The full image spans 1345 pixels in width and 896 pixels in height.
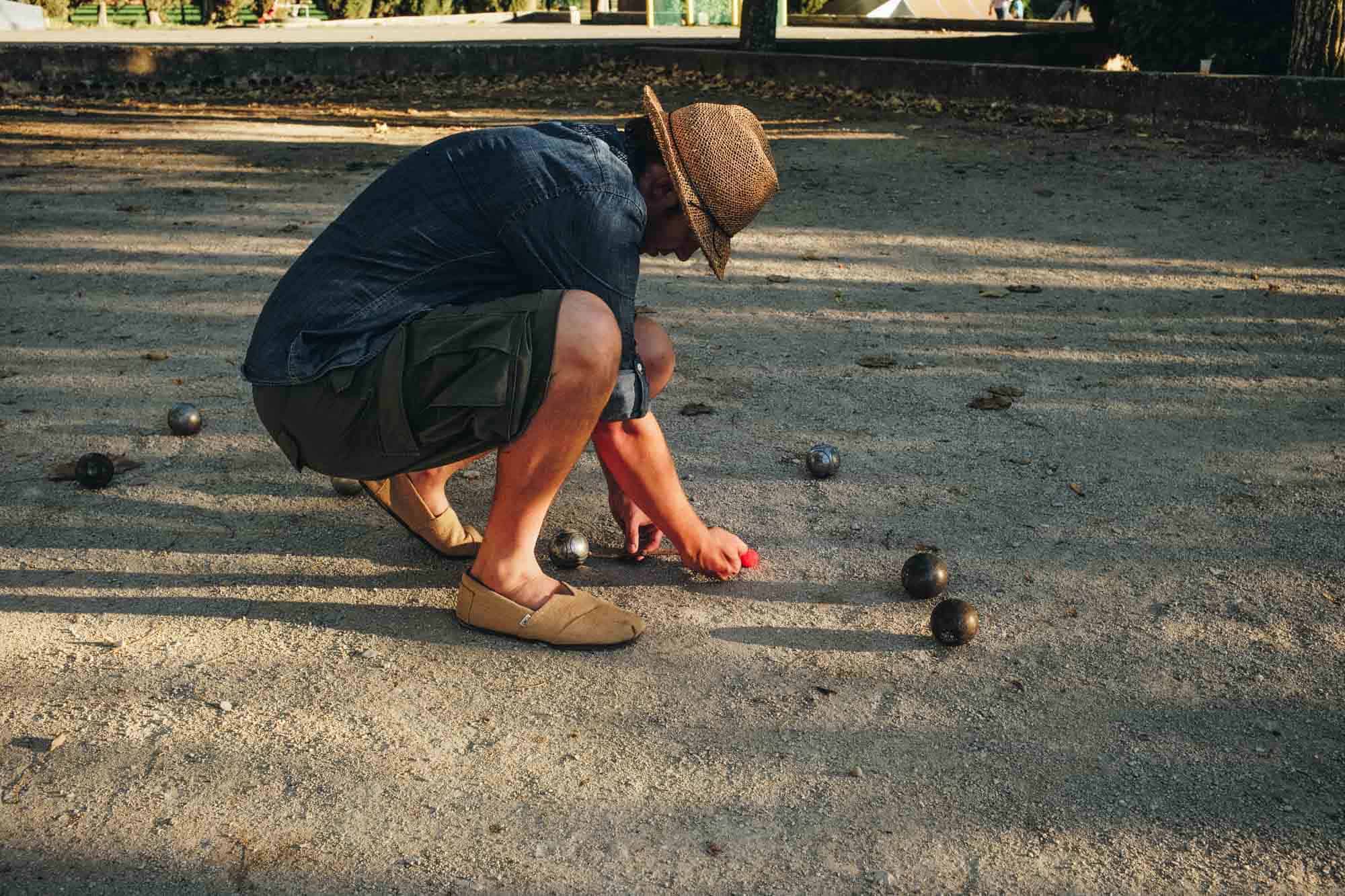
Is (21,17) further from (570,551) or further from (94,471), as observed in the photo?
(570,551)

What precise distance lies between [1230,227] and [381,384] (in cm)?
634

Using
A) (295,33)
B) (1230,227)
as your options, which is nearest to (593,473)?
(1230,227)

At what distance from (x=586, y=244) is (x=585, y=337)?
23cm

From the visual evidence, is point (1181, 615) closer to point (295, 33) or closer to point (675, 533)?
point (675, 533)

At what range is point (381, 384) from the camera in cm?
311

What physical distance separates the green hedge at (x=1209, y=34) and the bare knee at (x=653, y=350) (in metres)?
11.5

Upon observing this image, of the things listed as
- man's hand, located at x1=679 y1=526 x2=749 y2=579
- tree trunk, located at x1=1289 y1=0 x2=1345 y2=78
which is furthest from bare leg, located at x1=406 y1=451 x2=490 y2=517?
tree trunk, located at x1=1289 y1=0 x2=1345 y2=78

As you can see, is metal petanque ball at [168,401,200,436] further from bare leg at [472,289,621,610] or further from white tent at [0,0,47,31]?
white tent at [0,0,47,31]

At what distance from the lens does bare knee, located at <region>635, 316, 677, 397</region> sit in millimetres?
3645

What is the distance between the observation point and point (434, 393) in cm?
312

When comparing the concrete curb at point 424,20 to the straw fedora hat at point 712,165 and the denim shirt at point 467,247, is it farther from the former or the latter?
the straw fedora hat at point 712,165

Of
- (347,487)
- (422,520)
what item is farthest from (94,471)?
(422,520)

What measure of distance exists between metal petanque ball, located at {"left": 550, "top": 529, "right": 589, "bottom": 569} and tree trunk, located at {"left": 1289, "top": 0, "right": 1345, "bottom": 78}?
31.1 ft

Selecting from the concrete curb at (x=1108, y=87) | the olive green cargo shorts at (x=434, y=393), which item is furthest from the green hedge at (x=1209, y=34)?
the olive green cargo shorts at (x=434, y=393)
